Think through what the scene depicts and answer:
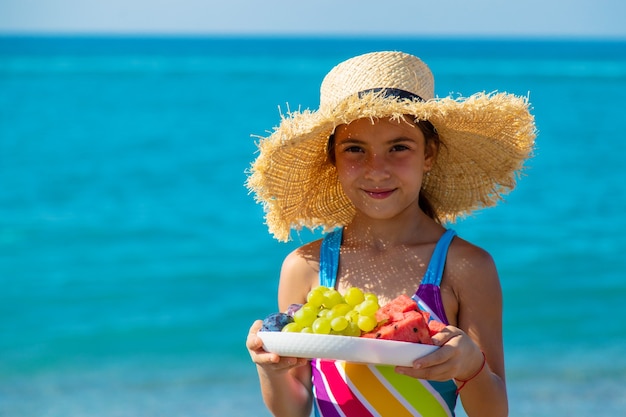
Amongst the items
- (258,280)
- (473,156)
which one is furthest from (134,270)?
(473,156)

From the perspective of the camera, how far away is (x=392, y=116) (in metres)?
3.02

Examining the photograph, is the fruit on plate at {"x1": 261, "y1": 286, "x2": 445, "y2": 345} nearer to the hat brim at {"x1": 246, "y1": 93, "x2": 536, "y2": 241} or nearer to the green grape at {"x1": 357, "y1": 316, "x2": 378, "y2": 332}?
the green grape at {"x1": 357, "y1": 316, "x2": 378, "y2": 332}

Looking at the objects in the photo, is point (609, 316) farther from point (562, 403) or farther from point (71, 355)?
point (71, 355)

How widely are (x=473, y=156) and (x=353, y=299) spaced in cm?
89

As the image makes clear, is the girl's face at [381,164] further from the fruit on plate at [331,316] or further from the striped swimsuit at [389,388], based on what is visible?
the fruit on plate at [331,316]

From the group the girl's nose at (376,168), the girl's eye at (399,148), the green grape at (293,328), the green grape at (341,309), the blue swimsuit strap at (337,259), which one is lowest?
the green grape at (293,328)

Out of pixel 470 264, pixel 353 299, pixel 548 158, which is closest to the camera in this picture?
pixel 353 299

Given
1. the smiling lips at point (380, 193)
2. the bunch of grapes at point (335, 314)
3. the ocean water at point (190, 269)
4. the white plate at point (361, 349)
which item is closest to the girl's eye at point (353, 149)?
the smiling lips at point (380, 193)

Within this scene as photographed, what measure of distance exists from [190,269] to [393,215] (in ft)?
24.4

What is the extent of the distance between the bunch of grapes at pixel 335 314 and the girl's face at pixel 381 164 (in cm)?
44

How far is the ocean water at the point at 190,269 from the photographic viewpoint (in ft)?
23.4

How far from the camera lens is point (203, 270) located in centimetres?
1024

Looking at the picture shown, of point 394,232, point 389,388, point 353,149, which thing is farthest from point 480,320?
point 353,149

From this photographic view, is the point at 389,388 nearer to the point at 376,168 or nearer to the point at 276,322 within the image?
the point at 276,322
